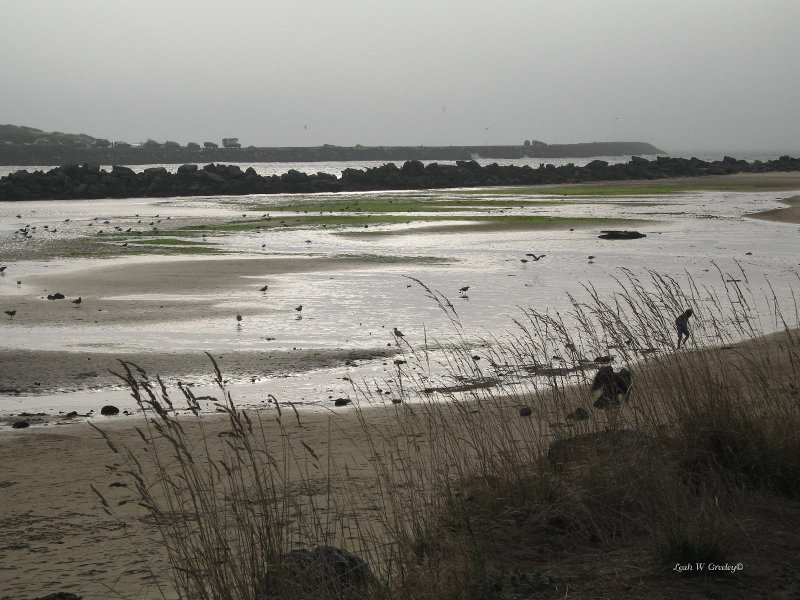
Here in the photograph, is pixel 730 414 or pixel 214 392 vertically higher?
pixel 730 414

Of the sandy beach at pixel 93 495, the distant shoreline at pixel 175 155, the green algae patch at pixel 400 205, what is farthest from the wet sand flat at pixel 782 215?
the distant shoreline at pixel 175 155

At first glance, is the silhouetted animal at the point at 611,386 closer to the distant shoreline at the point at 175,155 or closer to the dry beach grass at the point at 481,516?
the dry beach grass at the point at 481,516

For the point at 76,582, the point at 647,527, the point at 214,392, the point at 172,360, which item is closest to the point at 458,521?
the point at 647,527

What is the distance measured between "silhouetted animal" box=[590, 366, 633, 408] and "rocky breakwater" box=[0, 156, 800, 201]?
60.4 meters

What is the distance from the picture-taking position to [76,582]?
5.55m

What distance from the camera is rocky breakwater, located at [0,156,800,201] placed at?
211 feet

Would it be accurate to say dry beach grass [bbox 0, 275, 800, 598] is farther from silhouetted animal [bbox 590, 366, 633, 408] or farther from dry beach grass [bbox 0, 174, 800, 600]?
silhouetted animal [bbox 590, 366, 633, 408]

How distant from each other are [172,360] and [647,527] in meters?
8.21

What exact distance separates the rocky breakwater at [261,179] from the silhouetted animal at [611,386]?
2378 inches

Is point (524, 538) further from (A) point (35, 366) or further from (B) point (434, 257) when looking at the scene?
(B) point (434, 257)

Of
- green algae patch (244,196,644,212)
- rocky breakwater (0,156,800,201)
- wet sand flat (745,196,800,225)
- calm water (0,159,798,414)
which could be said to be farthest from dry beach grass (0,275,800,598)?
rocky breakwater (0,156,800,201)

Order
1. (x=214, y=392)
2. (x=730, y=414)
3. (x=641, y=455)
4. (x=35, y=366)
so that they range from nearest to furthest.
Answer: (x=641, y=455), (x=730, y=414), (x=214, y=392), (x=35, y=366)

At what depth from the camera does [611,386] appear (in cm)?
812

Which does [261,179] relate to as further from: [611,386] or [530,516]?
[530,516]
